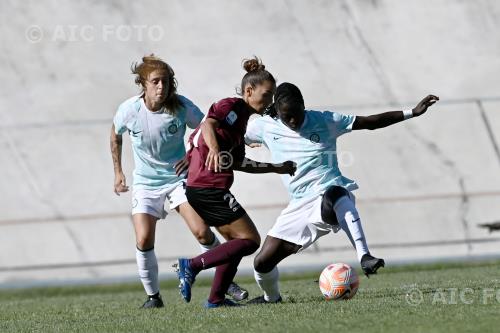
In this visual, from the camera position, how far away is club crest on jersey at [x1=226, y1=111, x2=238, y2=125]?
753 cm

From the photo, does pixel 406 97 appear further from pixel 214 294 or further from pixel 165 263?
pixel 214 294

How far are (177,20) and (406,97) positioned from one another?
3722 mm

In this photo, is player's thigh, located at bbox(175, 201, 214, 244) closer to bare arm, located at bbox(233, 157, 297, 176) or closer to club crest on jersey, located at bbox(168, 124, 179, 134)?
club crest on jersey, located at bbox(168, 124, 179, 134)

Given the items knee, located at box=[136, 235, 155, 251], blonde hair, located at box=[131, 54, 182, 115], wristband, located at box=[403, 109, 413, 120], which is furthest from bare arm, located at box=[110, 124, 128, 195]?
wristband, located at box=[403, 109, 413, 120]

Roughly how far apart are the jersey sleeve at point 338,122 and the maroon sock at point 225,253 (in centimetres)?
118

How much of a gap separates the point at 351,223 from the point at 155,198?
5.52 ft

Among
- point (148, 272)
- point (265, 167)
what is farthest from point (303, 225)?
point (148, 272)

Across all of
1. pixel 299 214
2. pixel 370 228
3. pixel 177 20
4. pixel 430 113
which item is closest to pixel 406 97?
pixel 430 113

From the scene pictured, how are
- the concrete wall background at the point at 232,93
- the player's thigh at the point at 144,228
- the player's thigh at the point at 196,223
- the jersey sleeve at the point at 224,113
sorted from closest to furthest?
the jersey sleeve at the point at 224,113 < the player's thigh at the point at 196,223 < the player's thigh at the point at 144,228 < the concrete wall background at the point at 232,93

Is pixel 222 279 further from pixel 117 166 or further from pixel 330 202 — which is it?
pixel 117 166

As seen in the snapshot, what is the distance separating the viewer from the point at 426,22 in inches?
648

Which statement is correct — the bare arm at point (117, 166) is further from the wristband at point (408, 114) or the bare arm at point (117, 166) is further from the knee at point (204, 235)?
the wristband at point (408, 114)

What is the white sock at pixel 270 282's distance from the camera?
8094 millimetres

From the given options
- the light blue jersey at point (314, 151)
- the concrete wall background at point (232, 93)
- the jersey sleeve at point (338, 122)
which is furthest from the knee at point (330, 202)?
the concrete wall background at point (232, 93)
